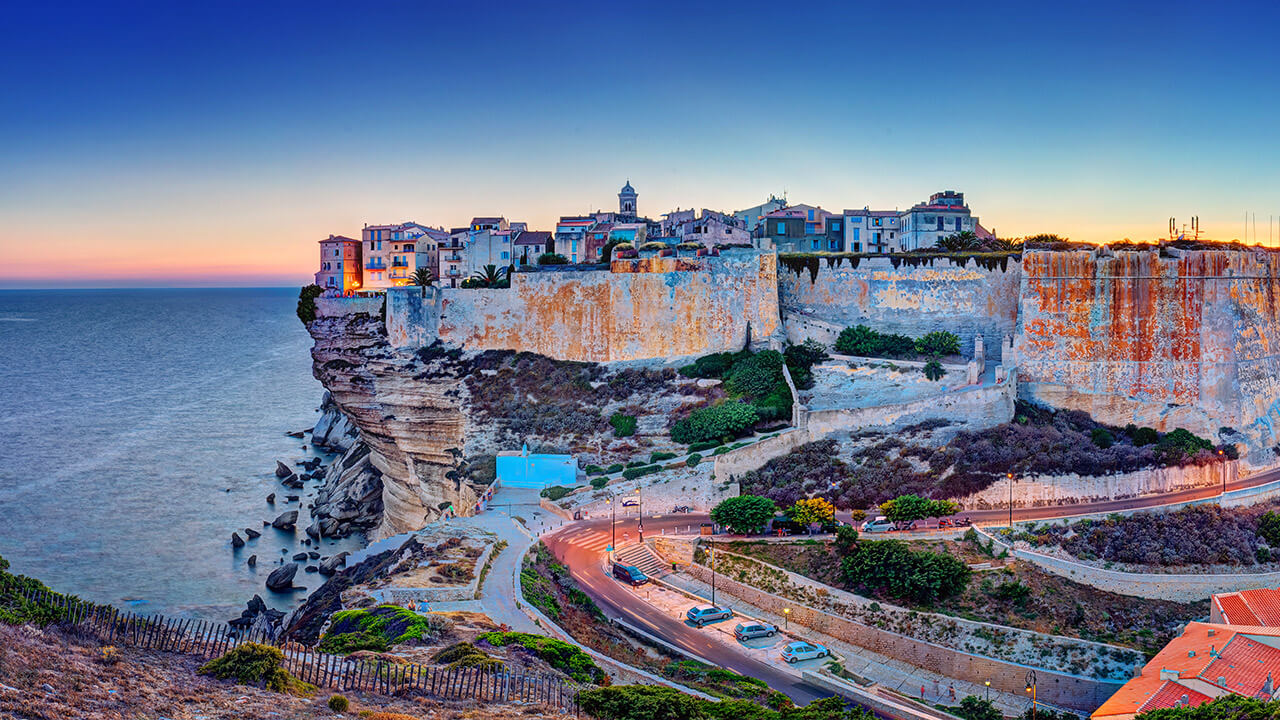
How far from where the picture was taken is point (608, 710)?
53.9 ft

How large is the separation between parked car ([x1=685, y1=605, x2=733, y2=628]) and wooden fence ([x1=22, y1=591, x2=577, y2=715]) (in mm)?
8296

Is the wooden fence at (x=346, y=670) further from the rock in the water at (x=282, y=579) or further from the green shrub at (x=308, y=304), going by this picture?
the green shrub at (x=308, y=304)

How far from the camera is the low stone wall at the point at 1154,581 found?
26047mm

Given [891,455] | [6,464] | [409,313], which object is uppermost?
[409,313]

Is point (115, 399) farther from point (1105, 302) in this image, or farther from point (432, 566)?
point (1105, 302)

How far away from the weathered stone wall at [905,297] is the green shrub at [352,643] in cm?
2684

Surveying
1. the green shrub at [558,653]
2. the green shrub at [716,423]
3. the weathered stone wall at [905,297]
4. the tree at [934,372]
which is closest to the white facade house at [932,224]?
the weathered stone wall at [905,297]

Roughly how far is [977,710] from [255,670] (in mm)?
15340

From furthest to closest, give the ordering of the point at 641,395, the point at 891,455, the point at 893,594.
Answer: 1. the point at 641,395
2. the point at 891,455
3. the point at 893,594

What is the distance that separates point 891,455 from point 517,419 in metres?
16.2

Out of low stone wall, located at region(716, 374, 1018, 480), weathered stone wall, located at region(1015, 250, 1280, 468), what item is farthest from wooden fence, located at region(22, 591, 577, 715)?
weathered stone wall, located at region(1015, 250, 1280, 468)

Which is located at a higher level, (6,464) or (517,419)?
(517,419)

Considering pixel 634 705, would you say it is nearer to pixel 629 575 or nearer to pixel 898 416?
pixel 629 575

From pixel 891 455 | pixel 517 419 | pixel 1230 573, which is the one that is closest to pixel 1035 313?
pixel 891 455
